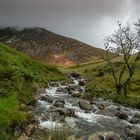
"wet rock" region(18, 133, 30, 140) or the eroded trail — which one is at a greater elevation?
the eroded trail

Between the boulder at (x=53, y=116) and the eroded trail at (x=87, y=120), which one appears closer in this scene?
the eroded trail at (x=87, y=120)

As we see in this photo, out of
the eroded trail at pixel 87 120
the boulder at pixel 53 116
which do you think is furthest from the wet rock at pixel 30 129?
the boulder at pixel 53 116

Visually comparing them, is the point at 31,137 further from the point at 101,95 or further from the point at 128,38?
the point at 128,38

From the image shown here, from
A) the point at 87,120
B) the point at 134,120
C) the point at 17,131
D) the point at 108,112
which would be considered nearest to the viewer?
the point at 17,131

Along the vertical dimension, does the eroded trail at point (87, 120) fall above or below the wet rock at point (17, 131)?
above

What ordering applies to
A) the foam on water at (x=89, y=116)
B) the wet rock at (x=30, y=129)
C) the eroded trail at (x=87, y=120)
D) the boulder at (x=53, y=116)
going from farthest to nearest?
1. the foam on water at (x=89, y=116)
2. the boulder at (x=53, y=116)
3. the eroded trail at (x=87, y=120)
4. the wet rock at (x=30, y=129)

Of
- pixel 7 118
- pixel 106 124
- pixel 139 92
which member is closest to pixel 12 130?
pixel 7 118

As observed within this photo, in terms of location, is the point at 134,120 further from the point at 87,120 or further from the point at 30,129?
the point at 30,129

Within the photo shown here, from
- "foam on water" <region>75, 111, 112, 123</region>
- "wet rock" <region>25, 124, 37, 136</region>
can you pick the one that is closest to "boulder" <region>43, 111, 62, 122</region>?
"foam on water" <region>75, 111, 112, 123</region>

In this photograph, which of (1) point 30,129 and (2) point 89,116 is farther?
(2) point 89,116

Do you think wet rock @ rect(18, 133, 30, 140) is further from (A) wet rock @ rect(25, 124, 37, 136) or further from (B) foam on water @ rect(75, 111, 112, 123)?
(B) foam on water @ rect(75, 111, 112, 123)

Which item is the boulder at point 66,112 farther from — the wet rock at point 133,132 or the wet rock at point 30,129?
the wet rock at point 30,129

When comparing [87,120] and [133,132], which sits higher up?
[87,120]

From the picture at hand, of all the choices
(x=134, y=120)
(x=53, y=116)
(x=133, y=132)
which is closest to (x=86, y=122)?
(x=53, y=116)
